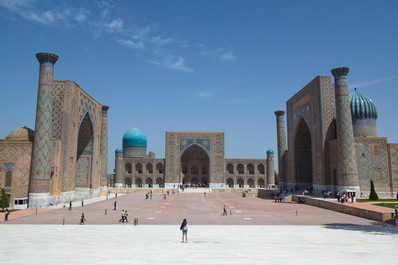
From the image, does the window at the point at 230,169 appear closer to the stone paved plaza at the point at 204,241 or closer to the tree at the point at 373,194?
the tree at the point at 373,194

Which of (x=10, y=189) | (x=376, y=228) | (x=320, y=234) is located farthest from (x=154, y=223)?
(x=10, y=189)

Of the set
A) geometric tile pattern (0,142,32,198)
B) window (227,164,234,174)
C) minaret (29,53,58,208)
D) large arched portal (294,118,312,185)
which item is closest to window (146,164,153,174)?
window (227,164,234,174)

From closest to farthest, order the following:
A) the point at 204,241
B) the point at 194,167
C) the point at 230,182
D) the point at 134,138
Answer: the point at 204,241
the point at 194,167
the point at 230,182
the point at 134,138

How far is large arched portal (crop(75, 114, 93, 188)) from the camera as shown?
30.6 meters

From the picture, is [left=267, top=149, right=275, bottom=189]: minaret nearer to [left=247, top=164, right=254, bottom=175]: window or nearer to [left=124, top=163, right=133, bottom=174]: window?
[left=247, top=164, right=254, bottom=175]: window

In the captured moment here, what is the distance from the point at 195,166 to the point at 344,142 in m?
32.6

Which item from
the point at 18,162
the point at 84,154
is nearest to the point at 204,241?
the point at 18,162

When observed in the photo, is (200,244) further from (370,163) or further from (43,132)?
(370,163)

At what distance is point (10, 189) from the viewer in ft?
71.6

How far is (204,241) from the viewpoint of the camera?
10648 mm

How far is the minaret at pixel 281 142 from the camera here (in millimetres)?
39094

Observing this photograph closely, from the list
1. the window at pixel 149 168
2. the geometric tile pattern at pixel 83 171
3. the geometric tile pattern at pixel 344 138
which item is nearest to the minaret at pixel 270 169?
the window at pixel 149 168

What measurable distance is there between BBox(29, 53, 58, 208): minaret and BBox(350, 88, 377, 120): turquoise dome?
27.1 meters

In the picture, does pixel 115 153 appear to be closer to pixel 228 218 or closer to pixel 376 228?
pixel 228 218
